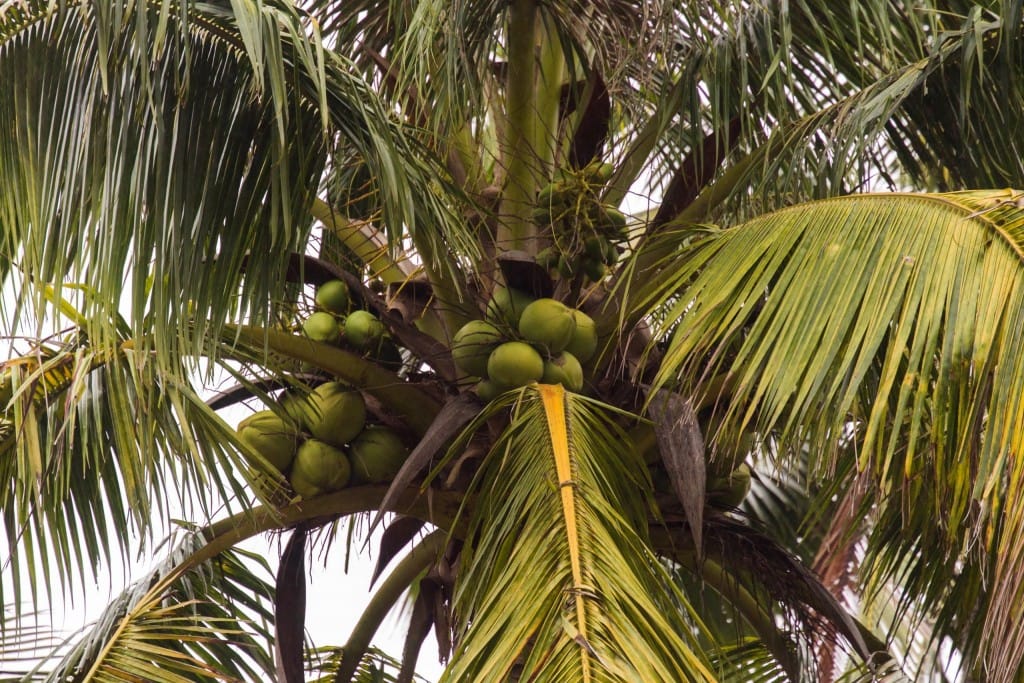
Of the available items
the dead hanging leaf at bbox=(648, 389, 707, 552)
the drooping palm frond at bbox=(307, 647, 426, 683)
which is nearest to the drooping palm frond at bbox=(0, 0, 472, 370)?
the dead hanging leaf at bbox=(648, 389, 707, 552)

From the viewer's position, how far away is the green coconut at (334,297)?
9.93ft

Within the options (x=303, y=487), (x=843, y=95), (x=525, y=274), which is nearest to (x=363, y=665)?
(x=303, y=487)

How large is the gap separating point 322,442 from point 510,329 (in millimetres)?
505

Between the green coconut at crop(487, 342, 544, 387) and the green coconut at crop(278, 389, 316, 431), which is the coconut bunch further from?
the green coconut at crop(278, 389, 316, 431)

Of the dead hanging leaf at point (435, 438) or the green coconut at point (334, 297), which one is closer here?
the dead hanging leaf at point (435, 438)

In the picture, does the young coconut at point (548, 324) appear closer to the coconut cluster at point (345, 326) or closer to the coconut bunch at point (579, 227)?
the coconut bunch at point (579, 227)

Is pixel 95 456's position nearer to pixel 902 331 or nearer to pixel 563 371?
pixel 563 371

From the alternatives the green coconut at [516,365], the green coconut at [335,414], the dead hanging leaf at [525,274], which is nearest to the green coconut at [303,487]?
the green coconut at [335,414]

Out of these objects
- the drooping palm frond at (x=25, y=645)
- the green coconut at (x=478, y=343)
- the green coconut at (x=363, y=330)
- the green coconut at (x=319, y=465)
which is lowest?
the drooping palm frond at (x=25, y=645)

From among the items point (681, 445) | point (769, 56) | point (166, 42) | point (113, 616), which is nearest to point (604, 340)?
point (681, 445)

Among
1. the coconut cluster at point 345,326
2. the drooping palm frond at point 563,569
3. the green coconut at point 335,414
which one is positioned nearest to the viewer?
the drooping palm frond at point 563,569

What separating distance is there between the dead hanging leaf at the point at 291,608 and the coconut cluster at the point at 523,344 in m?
0.70

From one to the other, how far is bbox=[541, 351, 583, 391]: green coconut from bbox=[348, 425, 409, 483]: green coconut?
1.43ft

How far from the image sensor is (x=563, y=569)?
2133mm
